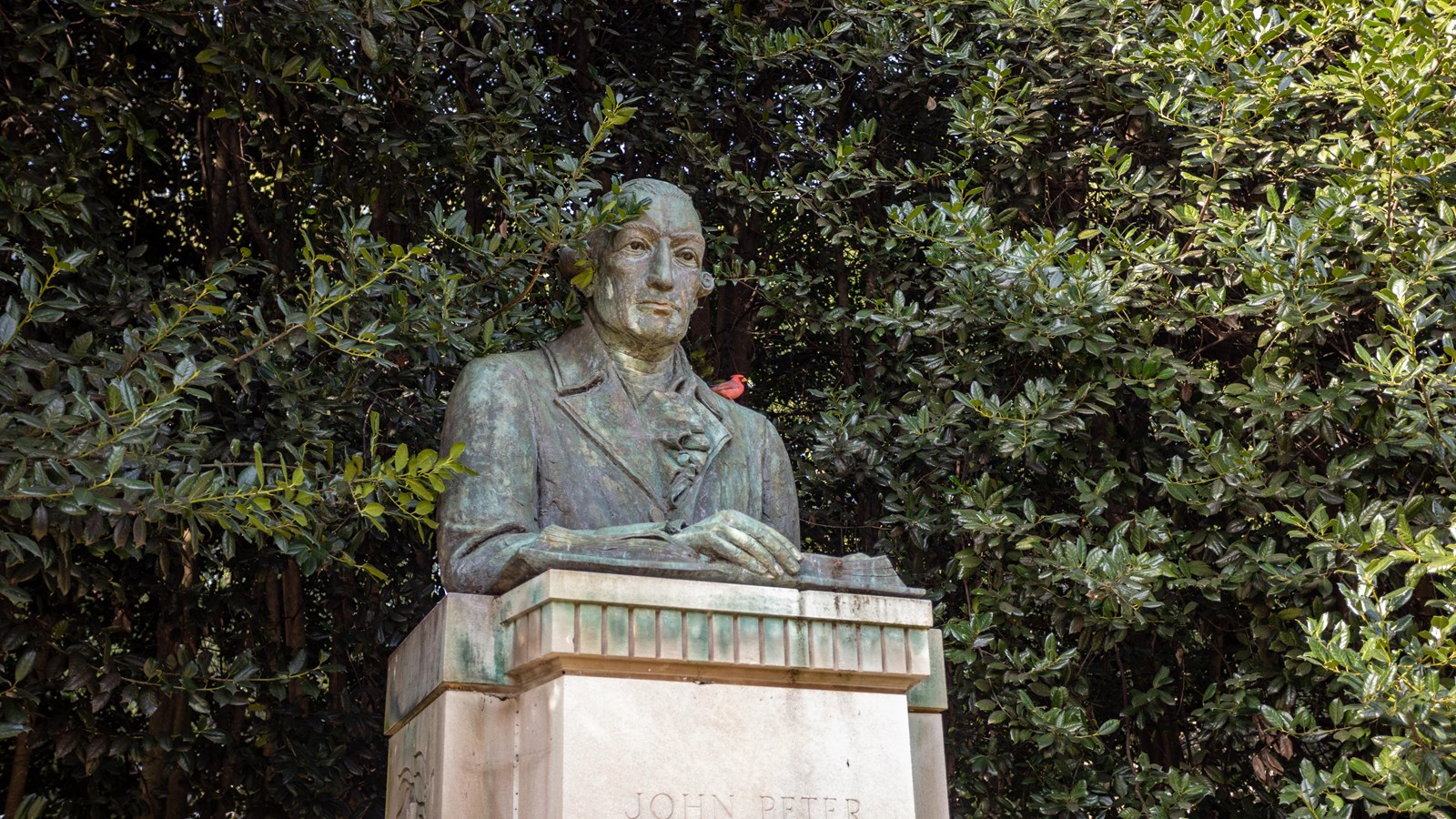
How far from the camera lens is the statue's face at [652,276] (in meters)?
5.20

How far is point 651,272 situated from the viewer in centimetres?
524

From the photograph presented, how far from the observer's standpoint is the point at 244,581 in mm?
7020

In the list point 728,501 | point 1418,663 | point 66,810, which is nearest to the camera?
point 728,501

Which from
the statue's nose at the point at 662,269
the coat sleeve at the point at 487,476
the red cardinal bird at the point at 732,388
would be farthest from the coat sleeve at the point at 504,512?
the red cardinal bird at the point at 732,388

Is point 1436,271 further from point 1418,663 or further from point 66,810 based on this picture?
point 66,810

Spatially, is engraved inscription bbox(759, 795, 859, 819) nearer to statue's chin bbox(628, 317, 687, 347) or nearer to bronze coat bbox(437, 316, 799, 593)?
bronze coat bbox(437, 316, 799, 593)

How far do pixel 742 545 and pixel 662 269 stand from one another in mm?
1256

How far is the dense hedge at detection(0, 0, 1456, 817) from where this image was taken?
19.5ft

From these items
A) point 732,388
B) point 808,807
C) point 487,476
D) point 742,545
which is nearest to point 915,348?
point 732,388

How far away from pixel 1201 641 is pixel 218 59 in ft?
16.1

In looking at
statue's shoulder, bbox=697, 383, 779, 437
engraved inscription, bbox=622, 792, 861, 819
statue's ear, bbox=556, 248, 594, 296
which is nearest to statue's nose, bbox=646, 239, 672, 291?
statue's ear, bbox=556, 248, 594, 296

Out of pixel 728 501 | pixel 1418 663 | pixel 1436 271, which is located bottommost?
pixel 1418 663

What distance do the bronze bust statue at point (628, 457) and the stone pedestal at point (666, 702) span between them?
0.45 ft

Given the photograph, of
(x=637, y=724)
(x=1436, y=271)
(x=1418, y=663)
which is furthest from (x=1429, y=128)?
(x=637, y=724)
